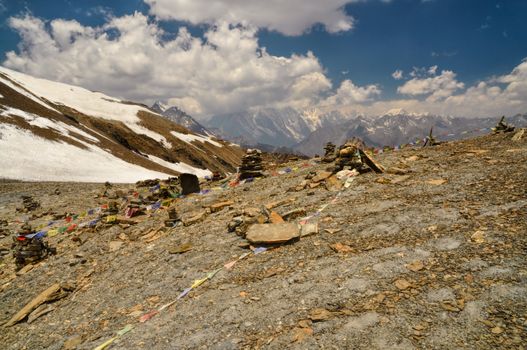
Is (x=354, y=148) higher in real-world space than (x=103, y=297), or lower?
higher

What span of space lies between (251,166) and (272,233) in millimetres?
12492

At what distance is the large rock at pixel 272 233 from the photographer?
10.2 m

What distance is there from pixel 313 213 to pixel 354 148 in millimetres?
5869

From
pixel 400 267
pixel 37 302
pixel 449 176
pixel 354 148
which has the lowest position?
pixel 37 302

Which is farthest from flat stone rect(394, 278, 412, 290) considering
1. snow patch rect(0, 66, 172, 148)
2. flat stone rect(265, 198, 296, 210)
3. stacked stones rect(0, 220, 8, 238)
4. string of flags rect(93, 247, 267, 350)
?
snow patch rect(0, 66, 172, 148)

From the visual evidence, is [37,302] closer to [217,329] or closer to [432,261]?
[217,329]

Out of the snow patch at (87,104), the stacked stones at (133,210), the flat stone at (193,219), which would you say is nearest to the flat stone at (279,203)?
the flat stone at (193,219)

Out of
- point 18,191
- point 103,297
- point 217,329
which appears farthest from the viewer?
point 18,191

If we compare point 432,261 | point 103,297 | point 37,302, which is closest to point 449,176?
point 432,261

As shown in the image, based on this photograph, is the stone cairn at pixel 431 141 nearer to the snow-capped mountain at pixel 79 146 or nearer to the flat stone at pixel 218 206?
the flat stone at pixel 218 206

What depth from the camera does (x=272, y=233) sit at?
10.5 m

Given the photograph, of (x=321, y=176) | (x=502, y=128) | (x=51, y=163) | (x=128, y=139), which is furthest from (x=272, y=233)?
(x=128, y=139)

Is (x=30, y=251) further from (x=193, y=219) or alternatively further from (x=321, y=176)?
(x=321, y=176)

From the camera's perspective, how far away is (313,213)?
1228 cm
